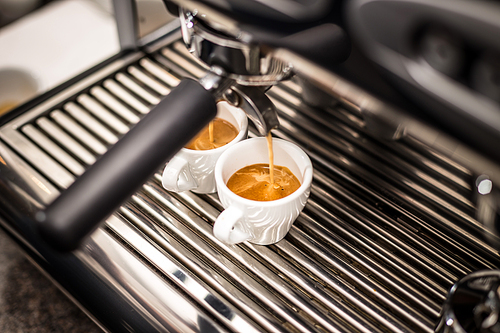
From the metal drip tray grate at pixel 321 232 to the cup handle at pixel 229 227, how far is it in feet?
0.06

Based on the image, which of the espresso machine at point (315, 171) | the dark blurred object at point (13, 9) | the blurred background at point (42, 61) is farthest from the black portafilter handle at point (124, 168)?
the dark blurred object at point (13, 9)

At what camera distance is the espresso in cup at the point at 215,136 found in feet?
1.30

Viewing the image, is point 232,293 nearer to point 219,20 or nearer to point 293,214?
point 293,214

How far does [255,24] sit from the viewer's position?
22 cm

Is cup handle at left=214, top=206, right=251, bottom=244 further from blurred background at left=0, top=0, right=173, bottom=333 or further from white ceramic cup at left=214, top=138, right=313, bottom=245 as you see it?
blurred background at left=0, top=0, right=173, bottom=333

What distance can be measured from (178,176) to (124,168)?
0.12 meters

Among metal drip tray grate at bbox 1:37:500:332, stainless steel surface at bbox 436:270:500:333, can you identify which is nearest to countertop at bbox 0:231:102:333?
metal drip tray grate at bbox 1:37:500:332

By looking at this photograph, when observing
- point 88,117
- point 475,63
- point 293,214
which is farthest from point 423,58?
point 88,117

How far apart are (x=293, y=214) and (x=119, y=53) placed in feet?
0.92

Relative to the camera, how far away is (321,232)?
35 cm

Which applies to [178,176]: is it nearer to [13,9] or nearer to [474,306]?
[474,306]

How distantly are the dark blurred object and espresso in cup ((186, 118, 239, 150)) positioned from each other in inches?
15.2

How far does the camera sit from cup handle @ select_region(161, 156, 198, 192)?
14.0 inches

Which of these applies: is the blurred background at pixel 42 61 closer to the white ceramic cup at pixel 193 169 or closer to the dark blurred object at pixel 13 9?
the dark blurred object at pixel 13 9
